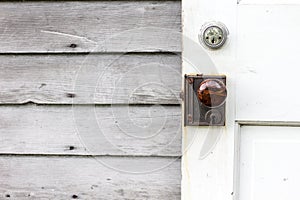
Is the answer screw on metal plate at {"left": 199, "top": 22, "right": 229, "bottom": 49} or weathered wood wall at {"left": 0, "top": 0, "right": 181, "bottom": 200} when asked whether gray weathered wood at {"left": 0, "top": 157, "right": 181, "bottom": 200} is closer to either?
weathered wood wall at {"left": 0, "top": 0, "right": 181, "bottom": 200}

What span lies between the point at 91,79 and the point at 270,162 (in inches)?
22.2

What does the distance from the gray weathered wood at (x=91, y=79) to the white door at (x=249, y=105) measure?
119 millimetres

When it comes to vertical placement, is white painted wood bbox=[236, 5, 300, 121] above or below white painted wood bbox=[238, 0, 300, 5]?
below

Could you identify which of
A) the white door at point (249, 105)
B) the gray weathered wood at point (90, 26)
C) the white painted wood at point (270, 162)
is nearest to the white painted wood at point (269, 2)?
the white door at point (249, 105)

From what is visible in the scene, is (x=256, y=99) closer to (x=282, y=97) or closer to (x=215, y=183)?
(x=282, y=97)

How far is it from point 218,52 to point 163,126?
0.28 metres

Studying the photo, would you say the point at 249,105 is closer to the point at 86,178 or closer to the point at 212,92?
the point at 212,92

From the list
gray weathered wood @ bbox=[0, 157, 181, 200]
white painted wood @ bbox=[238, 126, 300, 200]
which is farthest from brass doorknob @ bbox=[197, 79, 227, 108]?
gray weathered wood @ bbox=[0, 157, 181, 200]

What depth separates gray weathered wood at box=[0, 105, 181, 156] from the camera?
1.18 m

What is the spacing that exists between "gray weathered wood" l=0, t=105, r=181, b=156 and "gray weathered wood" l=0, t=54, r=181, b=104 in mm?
31

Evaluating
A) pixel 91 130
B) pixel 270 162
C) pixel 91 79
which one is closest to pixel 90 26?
pixel 91 79

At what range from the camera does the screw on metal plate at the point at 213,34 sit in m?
1.04

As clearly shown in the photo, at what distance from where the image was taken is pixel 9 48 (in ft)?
3.93

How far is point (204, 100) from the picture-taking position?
1019 mm
